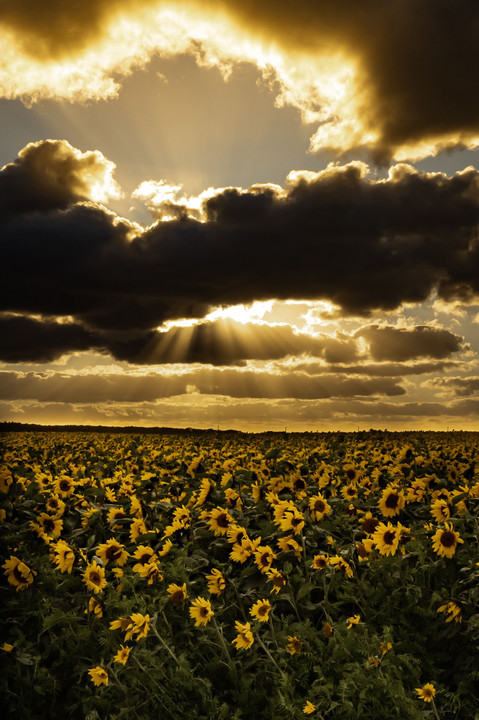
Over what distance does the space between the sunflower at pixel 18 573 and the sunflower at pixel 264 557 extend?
258 centimetres

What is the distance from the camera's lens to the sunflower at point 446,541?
18.7 ft

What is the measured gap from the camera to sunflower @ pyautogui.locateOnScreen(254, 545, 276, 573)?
5.71m

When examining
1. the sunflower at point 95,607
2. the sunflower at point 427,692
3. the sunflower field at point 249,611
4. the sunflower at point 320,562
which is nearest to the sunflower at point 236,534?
the sunflower field at point 249,611

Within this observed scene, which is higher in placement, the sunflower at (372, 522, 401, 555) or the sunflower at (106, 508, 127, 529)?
the sunflower at (372, 522, 401, 555)

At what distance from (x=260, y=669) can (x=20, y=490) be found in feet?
16.2

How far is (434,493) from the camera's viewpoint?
7.50 meters

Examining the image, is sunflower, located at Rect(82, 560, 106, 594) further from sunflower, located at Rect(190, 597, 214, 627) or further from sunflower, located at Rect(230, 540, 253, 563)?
sunflower, located at Rect(230, 540, 253, 563)

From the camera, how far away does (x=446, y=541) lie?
227 inches

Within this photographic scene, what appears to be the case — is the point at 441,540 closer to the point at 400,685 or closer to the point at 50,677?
the point at 400,685

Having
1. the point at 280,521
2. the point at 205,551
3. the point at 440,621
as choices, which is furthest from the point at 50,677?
the point at 440,621

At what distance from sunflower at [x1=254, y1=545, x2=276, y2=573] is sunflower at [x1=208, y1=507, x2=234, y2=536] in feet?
2.57

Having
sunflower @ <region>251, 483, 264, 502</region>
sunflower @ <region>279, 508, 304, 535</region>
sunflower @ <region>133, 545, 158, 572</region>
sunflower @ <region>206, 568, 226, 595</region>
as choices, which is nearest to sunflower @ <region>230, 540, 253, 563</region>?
sunflower @ <region>206, 568, 226, 595</region>

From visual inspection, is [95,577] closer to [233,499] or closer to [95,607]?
[95,607]

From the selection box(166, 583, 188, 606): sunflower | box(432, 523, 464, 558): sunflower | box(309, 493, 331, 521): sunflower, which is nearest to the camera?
box(166, 583, 188, 606): sunflower
